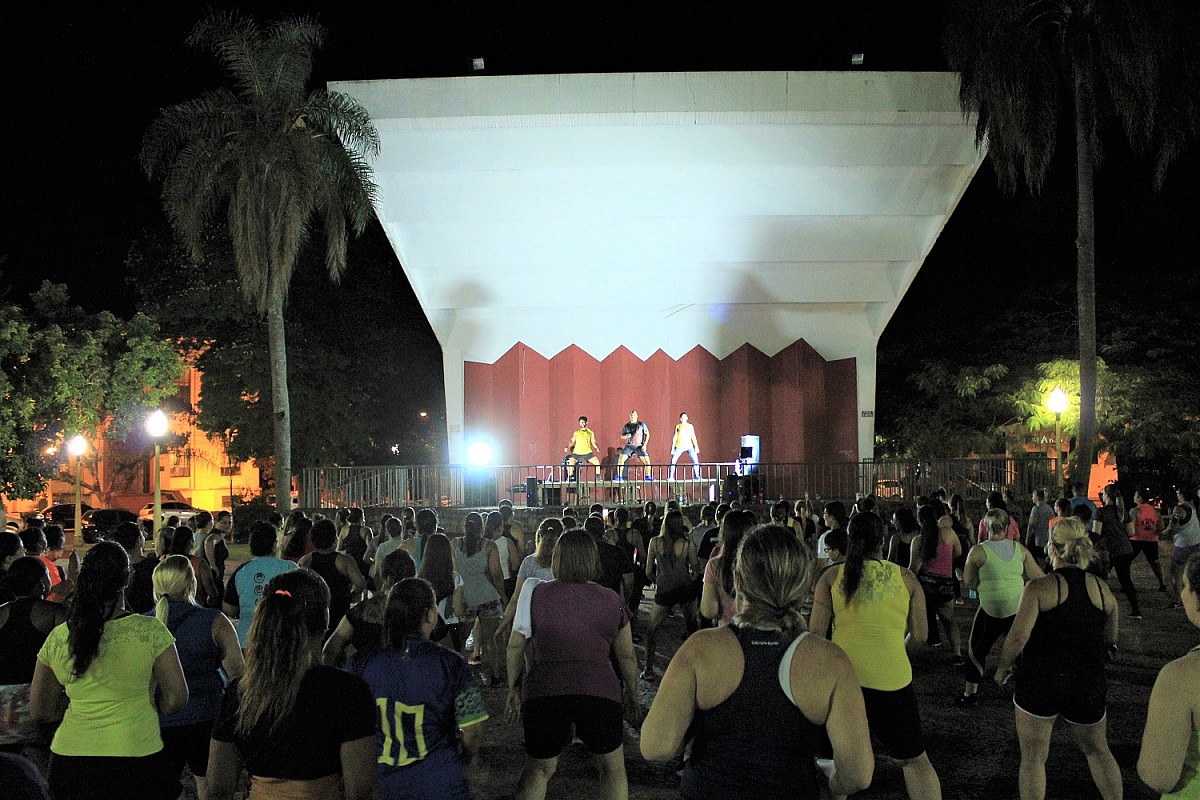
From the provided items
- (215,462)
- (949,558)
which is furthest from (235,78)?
(215,462)

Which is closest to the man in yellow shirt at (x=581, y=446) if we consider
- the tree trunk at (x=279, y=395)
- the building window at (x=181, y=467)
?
the tree trunk at (x=279, y=395)

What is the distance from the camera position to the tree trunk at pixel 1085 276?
61.0 ft

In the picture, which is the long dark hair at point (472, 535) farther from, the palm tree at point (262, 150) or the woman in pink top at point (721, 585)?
the palm tree at point (262, 150)

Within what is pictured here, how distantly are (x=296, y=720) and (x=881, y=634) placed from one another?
123 inches

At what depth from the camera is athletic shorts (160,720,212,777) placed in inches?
182

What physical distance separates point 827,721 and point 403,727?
1533 millimetres

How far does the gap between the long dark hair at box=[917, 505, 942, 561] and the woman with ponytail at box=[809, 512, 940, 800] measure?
3168mm

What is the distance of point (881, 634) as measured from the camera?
517 cm

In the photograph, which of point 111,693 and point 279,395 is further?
point 279,395

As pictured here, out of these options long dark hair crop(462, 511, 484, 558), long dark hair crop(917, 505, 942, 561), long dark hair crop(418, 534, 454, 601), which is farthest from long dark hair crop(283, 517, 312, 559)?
long dark hair crop(917, 505, 942, 561)

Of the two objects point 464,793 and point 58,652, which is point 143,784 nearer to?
point 58,652

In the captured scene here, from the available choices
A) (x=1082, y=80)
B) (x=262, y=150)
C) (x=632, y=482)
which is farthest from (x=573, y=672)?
(x=262, y=150)

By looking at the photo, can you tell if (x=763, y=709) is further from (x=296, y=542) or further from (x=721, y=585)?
(x=296, y=542)

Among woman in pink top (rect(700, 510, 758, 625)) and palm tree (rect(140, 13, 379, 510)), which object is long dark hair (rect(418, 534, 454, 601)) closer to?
woman in pink top (rect(700, 510, 758, 625))
